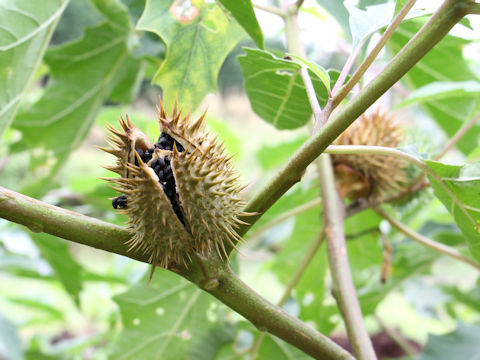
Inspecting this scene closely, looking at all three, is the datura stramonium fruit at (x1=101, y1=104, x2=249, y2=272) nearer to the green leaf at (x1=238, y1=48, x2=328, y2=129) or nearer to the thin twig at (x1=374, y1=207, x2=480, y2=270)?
the green leaf at (x1=238, y1=48, x2=328, y2=129)

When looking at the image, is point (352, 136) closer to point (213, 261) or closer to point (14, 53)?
point (213, 261)

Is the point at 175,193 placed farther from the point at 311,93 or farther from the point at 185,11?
the point at 185,11

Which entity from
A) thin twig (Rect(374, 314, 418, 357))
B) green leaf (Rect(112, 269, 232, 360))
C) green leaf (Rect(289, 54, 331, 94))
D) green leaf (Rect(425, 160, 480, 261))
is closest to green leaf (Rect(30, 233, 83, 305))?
green leaf (Rect(112, 269, 232, 360))

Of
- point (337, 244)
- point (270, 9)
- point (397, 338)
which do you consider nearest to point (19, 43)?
point (270, 9)

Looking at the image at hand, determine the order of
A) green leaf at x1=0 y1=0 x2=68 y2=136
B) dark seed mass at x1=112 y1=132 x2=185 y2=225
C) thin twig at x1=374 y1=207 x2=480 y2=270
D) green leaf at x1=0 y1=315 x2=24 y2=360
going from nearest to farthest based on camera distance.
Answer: dark seed mass at x1=112 y1=132 x2=185 y2=225 → green leaf at x1=0 y1=0 x2=68 y2=136 → thin twig at x1=374 y1=207 x2=480 y2=270 → green leaf at x1=0 y1=315 x2=24 y2=360

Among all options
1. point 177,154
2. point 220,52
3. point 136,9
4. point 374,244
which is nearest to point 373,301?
point 374,244
